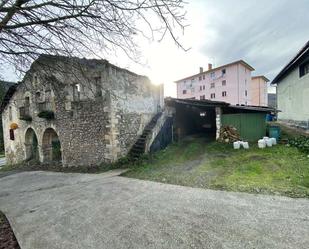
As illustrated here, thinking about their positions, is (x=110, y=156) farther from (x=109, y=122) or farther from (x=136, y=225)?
(x=136, y=225)

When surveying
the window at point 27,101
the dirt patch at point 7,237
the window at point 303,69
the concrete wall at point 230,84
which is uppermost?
the concrete wall at point 230,84

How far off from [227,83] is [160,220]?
32896 millimetres

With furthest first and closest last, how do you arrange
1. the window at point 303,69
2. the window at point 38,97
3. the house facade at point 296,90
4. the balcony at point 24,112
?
the balcony at point 24,112
the window at point 38,97
the window at point 303,69
the house facade at point 296,90

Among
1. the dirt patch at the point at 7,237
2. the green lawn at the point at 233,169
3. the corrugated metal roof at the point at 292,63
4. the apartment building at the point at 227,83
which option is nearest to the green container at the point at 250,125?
the green lawn at the point at 233,169

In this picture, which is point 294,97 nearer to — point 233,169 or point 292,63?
point 292,63

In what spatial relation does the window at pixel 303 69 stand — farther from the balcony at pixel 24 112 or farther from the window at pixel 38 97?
the balcony at pixel 24 112

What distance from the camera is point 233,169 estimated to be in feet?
23.7

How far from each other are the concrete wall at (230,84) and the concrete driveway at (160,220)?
98.7 ft

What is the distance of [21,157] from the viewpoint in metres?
15.8

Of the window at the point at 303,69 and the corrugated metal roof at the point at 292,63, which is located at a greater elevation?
the corrugated metal roof at the point at 292,63

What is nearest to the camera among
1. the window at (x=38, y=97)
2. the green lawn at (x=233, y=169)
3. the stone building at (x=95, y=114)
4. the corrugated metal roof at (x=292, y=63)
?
the green lawn at (x=233, y=169)

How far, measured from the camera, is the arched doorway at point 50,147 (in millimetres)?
13487

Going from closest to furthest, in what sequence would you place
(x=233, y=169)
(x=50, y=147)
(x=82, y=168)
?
(x=233, y=169) < (x=82, y=168) < (x=50, y=147)

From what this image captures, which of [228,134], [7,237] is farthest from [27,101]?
[228,134]
